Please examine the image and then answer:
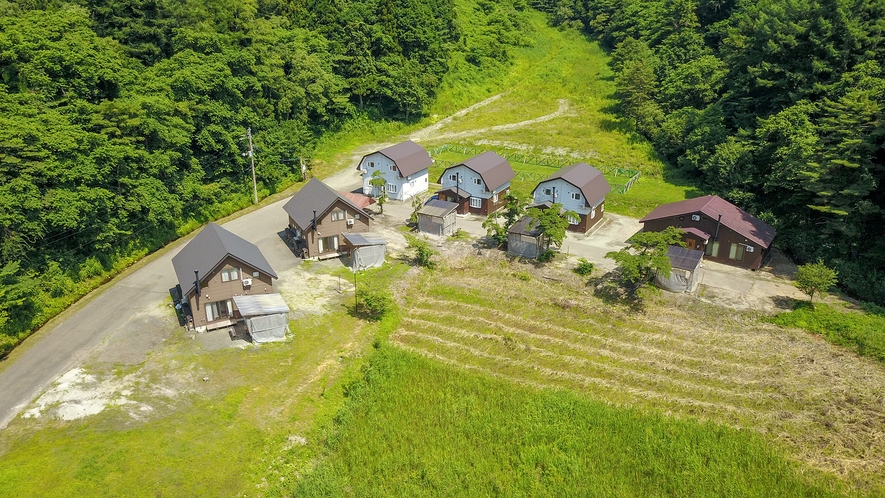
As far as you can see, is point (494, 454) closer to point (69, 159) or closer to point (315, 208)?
point (315, 208)

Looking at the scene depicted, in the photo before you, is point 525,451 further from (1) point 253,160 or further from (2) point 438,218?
(1) point 253,160

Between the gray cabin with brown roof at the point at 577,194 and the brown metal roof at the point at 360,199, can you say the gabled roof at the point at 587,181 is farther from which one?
the brown metal roof at the point at 360,199

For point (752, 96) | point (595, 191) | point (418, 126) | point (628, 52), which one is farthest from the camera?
point (628, 52)

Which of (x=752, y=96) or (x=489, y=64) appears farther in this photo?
(x=489, y=64)

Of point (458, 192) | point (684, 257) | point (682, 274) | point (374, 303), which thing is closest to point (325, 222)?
point (374, 303)

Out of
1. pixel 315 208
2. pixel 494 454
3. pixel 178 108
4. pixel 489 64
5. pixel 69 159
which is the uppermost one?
pixel 489 64

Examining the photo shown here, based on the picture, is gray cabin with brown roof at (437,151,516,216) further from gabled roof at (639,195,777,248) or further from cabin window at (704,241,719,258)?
cabin window at (704,241,719,258)

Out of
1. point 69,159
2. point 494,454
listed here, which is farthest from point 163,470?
point 69,159
